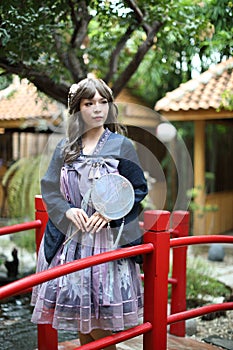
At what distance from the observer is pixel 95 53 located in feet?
18.3

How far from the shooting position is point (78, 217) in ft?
6.55

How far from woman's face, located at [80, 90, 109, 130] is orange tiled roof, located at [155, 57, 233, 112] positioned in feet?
17.4

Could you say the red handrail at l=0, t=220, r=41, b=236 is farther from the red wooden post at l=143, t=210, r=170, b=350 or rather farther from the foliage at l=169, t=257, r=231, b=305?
the foliage at l=169, t=257, r=231, b=305

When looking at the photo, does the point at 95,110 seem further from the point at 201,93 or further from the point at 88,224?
the point at 201,93

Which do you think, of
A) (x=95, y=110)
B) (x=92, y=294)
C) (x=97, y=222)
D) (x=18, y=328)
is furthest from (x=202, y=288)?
(x=95, y=110)

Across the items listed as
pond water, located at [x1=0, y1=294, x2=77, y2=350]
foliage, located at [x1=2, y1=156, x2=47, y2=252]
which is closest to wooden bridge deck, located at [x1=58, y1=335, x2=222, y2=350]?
pond water, located at [x1=0, y1=294, x2=77, y2=350]

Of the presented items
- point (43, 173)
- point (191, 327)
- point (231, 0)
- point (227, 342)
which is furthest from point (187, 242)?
point (231, 0)

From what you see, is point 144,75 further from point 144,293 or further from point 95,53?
point 144,293

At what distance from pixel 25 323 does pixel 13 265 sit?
130 centimetres

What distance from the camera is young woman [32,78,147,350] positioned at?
2027mm

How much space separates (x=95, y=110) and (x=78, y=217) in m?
0.45

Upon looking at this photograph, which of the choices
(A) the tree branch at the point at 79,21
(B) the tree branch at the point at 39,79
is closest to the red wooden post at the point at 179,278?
(B) the tree branch at the point at 39,79

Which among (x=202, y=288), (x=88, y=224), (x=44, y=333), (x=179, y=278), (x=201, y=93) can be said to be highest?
(x=201, y=93)

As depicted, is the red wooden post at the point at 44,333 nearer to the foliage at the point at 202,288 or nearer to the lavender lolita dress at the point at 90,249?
the lavender lolita dress at the point at 90,249
